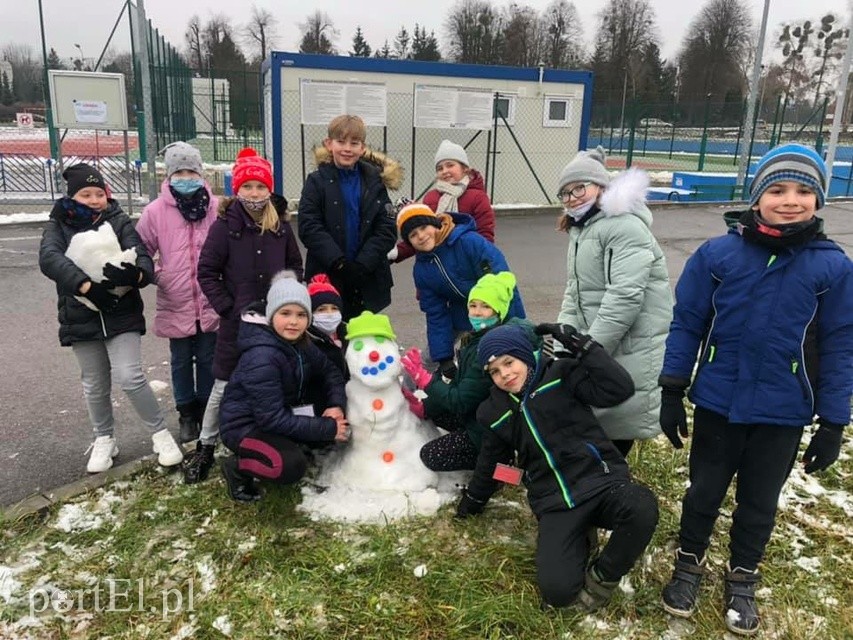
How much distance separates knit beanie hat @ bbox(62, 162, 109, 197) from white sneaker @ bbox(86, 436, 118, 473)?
134cm

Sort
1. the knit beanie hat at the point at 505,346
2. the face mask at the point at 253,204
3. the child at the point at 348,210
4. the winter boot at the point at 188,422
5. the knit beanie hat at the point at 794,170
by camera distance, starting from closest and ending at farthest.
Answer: the knit beanie hat at the point at 794,170, the knit beanie hat at the point at 505,346, the face mask at the point at 253,204, the child at the point at 348,210, the winter boot at the point at 188,422

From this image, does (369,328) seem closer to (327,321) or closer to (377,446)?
(327,321)

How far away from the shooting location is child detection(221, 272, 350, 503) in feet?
10.0

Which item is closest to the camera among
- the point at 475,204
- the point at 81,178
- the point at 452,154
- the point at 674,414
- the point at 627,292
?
the point at 674,414

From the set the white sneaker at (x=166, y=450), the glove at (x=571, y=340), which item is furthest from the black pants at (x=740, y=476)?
the white sneaker at (x=166, y=450)

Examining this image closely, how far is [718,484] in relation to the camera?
8.26 feet

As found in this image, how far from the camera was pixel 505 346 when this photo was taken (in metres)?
2.75

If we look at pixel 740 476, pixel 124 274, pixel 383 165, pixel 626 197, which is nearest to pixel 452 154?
pixel 383 165

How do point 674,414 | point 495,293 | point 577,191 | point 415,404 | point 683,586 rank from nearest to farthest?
1. point 674,414
2. point 683,586
3. point 577,191
4. point 495,293
5. point 415,404

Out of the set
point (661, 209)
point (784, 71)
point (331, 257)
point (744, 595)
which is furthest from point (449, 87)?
point (784, 71)

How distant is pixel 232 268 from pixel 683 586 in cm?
258

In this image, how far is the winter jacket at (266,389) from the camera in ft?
10.0

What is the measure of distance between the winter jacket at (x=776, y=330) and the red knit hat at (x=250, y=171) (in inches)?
84.9

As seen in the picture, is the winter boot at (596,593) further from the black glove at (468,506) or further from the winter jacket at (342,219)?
the winter jacket at (342,219)
